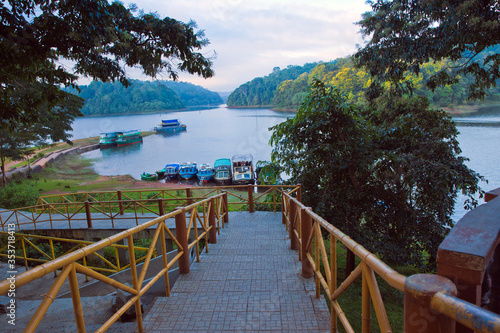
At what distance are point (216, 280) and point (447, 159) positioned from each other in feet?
23.7

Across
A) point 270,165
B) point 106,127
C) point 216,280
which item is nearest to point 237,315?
point 216,280

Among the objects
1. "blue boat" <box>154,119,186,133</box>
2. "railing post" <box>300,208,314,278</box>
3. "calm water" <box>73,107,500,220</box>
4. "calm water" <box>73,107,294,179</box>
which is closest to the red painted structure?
"railing post" <box>300,208,314,278</box>

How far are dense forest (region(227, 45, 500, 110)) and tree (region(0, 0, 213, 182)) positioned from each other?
4114mm

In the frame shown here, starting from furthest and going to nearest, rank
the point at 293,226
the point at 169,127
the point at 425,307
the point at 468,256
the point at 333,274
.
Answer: the point at 169,127, the point at 293,226, the point at 333,274, the point at 468,256, the point at 425,307

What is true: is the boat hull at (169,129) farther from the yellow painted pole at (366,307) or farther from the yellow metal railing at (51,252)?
the yellow painted pole at (366,307)

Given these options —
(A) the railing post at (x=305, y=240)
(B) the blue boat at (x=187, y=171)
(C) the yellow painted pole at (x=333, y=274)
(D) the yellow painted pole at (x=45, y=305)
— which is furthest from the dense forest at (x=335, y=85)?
(B) the blue boat at (x=187, y=171)

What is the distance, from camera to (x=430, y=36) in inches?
357

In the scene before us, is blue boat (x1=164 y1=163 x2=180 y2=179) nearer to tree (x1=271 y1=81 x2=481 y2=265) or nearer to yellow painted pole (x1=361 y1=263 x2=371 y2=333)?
tree (x1=271 y1=81 x2=481 y2=265)

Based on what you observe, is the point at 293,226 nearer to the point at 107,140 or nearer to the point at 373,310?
the point at 373,310

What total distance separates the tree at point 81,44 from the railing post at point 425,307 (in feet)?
18.9

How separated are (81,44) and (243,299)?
5307mm

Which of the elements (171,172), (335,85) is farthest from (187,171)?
(335,85)

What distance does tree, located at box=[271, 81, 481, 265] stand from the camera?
307 inches

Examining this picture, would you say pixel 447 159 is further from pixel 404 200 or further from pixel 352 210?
pixel 352 210
